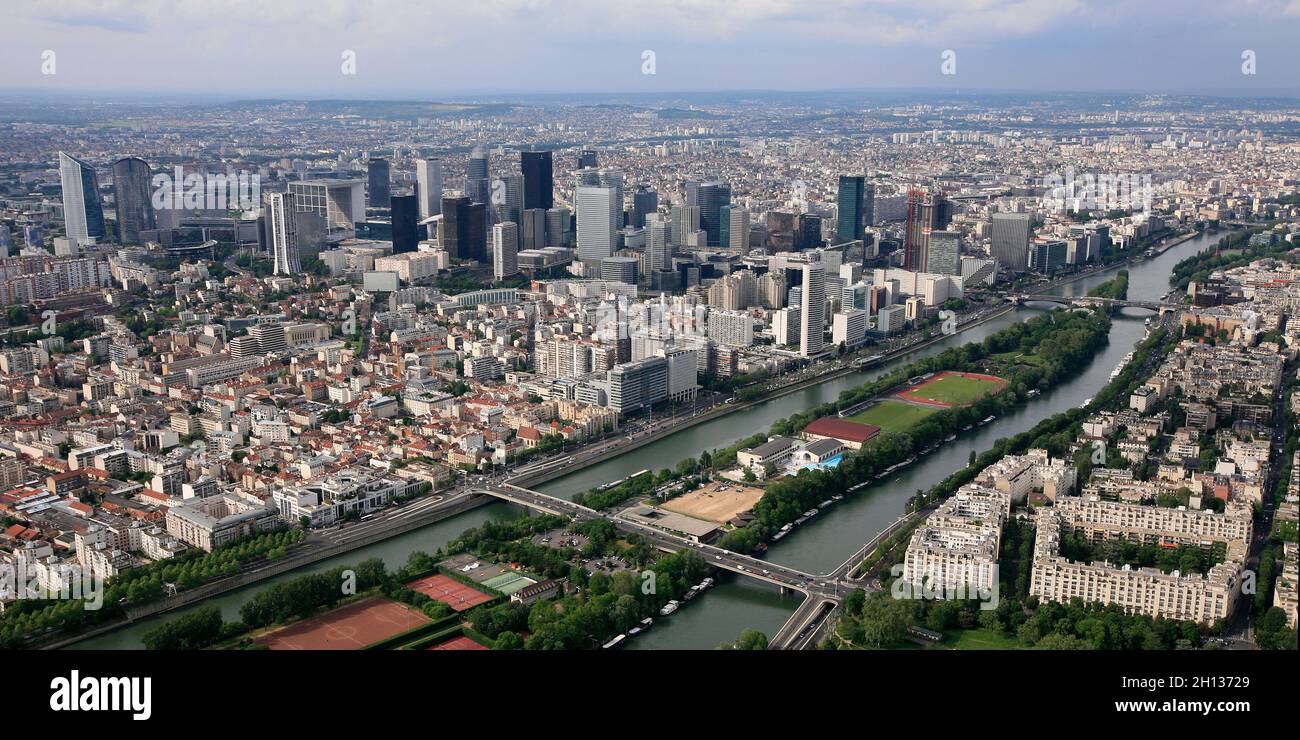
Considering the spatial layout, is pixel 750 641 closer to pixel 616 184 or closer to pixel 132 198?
pixel 132 198

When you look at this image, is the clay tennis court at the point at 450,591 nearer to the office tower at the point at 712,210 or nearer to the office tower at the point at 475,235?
the office tower at the point at 475,235

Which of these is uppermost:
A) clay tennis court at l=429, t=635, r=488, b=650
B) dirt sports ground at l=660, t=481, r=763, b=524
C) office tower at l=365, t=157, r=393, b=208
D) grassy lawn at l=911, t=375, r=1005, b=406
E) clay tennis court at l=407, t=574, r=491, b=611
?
office tower at l=365, t=157, r=393, b=208

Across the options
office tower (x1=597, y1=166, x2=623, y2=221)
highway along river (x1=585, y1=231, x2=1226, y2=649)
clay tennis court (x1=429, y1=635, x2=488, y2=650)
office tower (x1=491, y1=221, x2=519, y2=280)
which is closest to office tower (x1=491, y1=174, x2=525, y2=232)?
office tower (x1=597, y1=166, x2=623, y2=221)

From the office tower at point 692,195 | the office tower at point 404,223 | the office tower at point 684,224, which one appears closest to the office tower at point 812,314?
the office tower at point 684,224

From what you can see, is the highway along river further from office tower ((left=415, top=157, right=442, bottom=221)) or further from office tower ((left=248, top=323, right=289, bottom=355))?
office tower ((left=415, top=157, right=442, bottom=221))

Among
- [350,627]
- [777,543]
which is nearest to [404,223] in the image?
[777,543]
